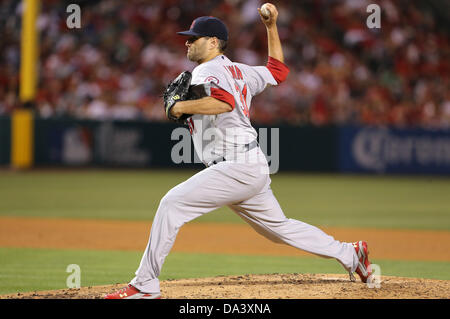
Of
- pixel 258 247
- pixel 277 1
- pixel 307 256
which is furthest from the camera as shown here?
pixel 277 1

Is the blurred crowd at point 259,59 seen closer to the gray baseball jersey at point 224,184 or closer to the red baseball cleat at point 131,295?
the gray baseball jersey at point 224,184

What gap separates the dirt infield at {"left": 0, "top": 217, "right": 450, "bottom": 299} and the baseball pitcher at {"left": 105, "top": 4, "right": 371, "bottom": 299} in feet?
1.41

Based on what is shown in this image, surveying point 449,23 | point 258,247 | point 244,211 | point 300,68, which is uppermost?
point 449,23

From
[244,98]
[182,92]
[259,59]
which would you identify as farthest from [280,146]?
[182,92]

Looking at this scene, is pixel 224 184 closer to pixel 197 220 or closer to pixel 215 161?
pixel 215 161

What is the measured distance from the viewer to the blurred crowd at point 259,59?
18.8 m

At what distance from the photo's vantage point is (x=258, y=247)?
841 cm

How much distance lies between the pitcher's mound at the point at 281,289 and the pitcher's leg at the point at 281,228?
30 centimetres

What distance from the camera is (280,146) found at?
18.7 meters

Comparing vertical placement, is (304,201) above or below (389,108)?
below

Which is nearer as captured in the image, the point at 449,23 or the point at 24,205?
the point at 24,205

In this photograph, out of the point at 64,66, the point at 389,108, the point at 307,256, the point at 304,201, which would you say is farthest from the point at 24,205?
the point at 389,108
